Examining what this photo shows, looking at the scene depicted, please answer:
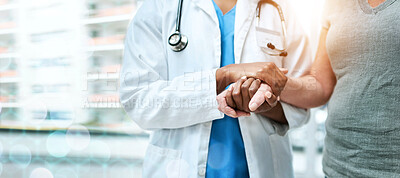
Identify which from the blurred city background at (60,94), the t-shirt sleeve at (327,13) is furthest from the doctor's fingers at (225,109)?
the blurred city background at (60,94)

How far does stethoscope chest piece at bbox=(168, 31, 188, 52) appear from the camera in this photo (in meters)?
0.75

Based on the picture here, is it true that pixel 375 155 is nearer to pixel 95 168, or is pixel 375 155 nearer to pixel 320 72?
pixel 320 72

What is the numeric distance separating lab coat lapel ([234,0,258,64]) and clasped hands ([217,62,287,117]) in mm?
82

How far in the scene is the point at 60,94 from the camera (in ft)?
10.8

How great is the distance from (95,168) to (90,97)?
7.88ft

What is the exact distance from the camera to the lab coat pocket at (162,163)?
0.76 meters

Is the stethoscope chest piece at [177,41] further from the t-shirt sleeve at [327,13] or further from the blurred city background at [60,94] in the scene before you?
the blurred city background at [60,94]

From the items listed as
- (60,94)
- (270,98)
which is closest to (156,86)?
(270,98)

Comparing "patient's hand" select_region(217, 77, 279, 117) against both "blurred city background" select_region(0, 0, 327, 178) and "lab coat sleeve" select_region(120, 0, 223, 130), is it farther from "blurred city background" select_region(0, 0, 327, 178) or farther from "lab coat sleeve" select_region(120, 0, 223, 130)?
"blurred city background" select_region(0, 0, 327, 178)

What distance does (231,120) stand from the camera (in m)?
0.78

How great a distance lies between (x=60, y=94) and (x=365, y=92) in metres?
3.45

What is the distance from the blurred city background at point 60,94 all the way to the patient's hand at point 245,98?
7.61 feet

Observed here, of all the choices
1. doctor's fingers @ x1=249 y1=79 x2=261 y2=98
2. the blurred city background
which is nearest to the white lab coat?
doctor's fingers @ x1=249 y1=79 x2=261 y2=98

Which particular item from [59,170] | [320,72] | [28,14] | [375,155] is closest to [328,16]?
[320,72]
